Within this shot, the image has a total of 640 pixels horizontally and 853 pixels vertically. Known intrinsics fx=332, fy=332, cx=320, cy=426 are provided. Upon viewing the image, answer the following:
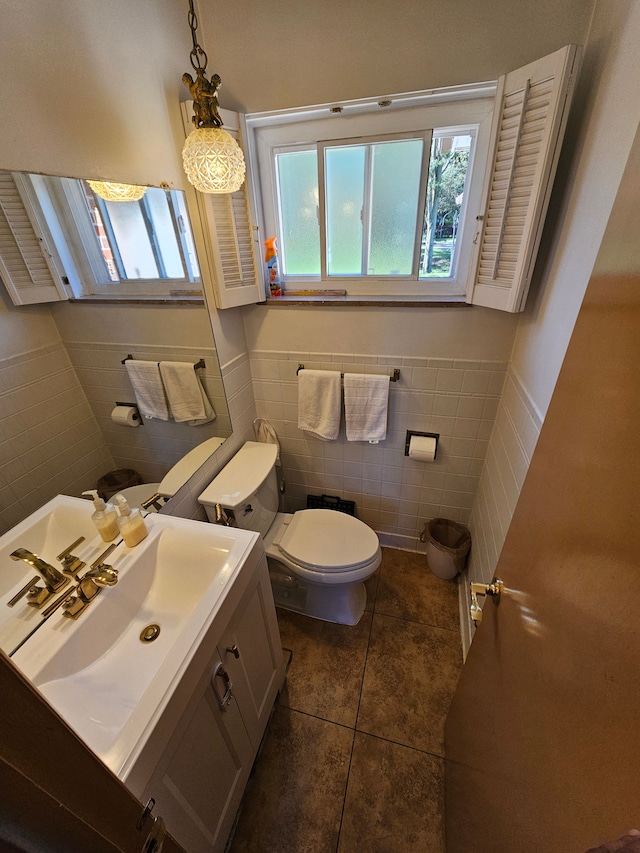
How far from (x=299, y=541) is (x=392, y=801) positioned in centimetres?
94

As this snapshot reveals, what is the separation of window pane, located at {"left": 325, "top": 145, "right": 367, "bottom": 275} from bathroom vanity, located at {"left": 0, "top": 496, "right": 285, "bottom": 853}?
1.27 m

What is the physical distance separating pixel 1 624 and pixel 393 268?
1753 millimetres

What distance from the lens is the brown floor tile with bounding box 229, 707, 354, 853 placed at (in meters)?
1.10

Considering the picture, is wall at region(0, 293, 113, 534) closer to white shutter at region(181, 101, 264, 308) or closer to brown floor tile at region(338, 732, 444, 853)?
white shutter at region(181, 101, 264, 308)

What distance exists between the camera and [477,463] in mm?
1685

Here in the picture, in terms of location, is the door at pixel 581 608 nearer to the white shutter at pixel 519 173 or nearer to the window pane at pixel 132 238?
the white shutter at pixel 519 173

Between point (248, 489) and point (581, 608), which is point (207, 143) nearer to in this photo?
point (248, 489)

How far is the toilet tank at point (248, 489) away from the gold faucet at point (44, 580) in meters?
0.60

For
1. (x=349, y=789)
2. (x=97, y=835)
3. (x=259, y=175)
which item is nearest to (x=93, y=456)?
(x=97, y=835)

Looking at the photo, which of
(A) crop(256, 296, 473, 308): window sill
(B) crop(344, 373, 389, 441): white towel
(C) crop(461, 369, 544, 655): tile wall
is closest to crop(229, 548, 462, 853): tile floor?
(C) crop(461, 369, 544, 655): tile wall

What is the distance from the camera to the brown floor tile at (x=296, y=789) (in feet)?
3.59

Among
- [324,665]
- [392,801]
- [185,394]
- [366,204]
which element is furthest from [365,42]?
[392,801]

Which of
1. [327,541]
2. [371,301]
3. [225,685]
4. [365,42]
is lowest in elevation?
[327,541]

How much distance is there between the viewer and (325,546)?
157cm
